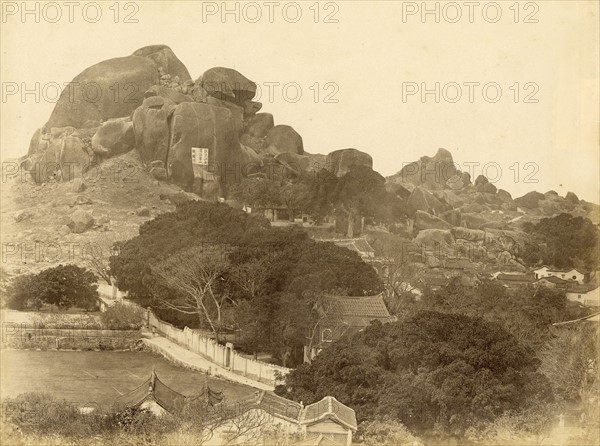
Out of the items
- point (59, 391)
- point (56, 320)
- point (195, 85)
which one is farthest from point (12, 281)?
point (195, 85)

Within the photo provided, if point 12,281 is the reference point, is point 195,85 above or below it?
above

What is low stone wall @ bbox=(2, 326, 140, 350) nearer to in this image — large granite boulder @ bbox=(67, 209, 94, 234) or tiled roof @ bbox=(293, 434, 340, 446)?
large granite boulder @ bbox=(67, 209, 94, 234)

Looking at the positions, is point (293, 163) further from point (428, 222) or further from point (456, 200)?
point (456, 200)

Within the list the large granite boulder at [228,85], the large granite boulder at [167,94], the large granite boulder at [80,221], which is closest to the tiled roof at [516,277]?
the large granite boulder at [228,85]

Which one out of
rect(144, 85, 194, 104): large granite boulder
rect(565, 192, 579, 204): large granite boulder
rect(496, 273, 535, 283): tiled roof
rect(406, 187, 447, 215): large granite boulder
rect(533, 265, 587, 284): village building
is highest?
rect(144, 85, 194, 104): large granite boulder

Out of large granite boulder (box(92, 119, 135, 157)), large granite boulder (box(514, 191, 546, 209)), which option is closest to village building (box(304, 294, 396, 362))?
large granite boulder (box(514, 191, 546, 209))

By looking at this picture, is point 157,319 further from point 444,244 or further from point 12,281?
point 444,244

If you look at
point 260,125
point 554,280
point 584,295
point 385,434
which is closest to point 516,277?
point 554,280
